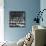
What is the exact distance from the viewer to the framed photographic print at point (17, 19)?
6.11 metres

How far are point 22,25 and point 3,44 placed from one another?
2.32 metres

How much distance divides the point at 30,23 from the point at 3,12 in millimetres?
1291

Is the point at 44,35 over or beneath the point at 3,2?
beneath

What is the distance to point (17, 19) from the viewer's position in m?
6.16

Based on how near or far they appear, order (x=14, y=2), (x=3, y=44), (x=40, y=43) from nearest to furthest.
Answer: (x=40, y=43)
(x=3, y=44)
(x=14, y=2)

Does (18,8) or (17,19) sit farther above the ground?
(18,8)

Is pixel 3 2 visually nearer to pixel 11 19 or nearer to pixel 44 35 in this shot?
pixel 11 19

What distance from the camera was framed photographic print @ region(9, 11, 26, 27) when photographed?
20.0 ft

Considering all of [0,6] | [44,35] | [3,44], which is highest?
[0,6]

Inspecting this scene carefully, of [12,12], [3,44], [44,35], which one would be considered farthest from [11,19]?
[44,35]

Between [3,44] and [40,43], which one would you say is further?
[3,44]

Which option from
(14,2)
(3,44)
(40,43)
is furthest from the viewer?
(14,2)

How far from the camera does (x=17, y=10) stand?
6.09 metres

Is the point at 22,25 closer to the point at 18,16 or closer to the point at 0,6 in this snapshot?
the point at 18,16
